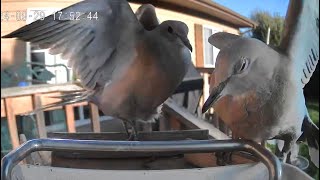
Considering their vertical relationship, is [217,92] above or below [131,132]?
above

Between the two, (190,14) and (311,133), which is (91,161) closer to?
(190,14)

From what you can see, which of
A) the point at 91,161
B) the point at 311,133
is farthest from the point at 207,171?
the point at 311,133

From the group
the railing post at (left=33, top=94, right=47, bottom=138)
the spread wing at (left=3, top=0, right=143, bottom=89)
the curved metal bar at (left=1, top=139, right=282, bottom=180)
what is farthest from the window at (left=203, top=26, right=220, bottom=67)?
the railing post at (left=33, top=94, right=47, bottom=138)

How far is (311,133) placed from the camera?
814 millimetres

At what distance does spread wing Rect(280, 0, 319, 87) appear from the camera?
61 cm

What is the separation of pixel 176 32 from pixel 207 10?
0.25 feet

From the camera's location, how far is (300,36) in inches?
24.3

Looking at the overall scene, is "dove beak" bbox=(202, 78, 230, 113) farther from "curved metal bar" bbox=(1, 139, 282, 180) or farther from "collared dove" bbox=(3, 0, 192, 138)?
"collared dove" bbox=(3, 0, 192, 138)

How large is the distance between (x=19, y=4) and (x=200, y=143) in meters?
0.36

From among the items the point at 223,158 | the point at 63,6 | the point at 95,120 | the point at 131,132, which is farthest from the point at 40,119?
the point at 223,158

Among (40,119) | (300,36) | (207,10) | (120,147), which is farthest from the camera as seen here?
(40,119)

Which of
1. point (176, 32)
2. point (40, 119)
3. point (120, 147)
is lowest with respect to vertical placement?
point (40, 119)

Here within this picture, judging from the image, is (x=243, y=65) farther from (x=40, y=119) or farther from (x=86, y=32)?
(x=40, y=119)

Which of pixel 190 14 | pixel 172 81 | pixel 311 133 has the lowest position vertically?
pixel 311 133
